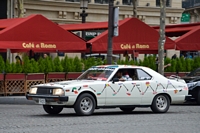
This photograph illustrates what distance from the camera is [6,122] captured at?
15227 mm

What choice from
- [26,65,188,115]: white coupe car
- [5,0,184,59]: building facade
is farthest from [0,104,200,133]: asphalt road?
[5,0,184,59]: building facade

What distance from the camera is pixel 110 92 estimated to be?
58.1 ft

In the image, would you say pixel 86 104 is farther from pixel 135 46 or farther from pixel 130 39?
pixel 135 46

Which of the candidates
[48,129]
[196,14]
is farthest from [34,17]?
[196,14]

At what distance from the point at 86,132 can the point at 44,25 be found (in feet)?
40.7

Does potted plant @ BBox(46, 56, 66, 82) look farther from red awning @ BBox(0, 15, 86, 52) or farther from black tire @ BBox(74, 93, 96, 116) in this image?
black tire @ BBox(74, 93, 96, 116)

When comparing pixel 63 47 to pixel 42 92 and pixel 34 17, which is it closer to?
pixel 34 17

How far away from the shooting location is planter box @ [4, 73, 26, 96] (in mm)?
24184

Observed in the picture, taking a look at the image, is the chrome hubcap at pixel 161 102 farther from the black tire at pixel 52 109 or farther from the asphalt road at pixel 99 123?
the black tire at pixel 52 109

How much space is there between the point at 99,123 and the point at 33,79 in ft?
33.2

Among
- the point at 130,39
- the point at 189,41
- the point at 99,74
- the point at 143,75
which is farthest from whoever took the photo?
the point at 189,41

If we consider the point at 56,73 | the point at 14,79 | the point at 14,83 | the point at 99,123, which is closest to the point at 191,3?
the point at 56,73

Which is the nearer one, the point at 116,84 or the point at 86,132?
the point at 86,132

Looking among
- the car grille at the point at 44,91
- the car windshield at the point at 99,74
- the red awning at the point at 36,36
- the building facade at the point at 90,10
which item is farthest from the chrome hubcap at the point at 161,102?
the building facade at the point at 90,10
